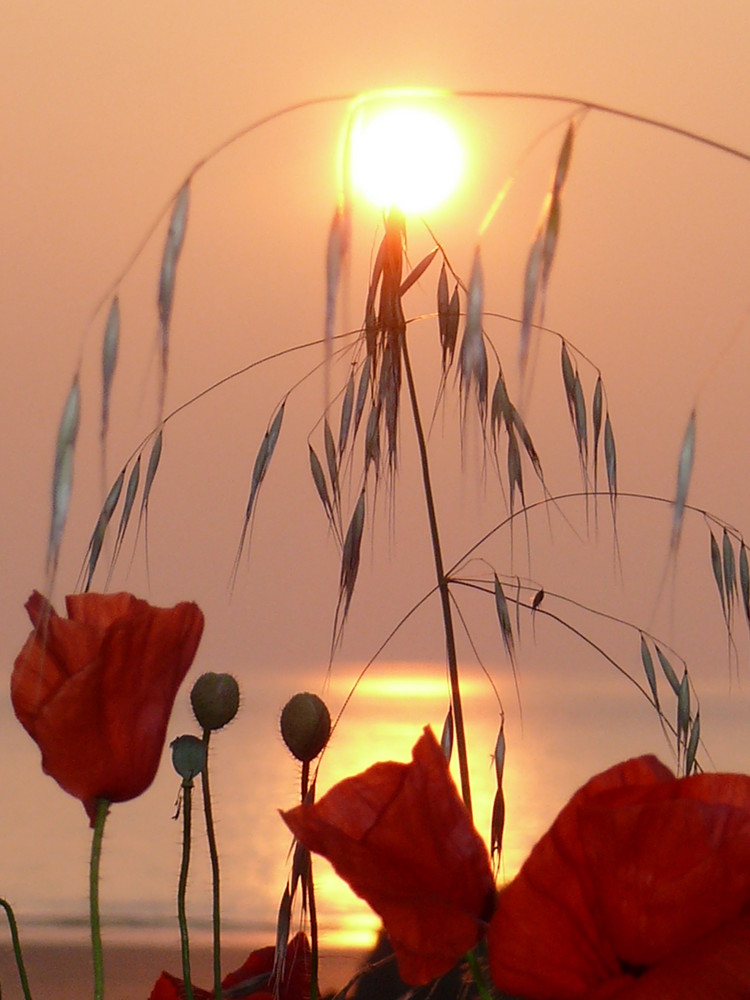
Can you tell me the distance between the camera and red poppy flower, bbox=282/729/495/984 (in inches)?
5.1

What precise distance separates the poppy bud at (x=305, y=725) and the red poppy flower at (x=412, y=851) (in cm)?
4

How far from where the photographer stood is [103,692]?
0.19 meters

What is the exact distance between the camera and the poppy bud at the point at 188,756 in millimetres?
184

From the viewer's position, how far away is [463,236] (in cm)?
52

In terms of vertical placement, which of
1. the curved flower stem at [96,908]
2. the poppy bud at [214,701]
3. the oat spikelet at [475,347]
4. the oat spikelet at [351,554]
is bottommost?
the curved flower stem at [96,908]

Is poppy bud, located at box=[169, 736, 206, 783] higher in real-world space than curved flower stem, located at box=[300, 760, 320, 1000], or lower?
higher

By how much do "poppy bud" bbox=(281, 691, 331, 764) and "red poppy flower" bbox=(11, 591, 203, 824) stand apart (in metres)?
0.02

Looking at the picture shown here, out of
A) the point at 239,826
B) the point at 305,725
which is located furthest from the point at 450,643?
the point at 239,826

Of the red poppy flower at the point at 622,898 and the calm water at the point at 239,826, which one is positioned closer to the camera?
the red poppy flower at the point at 622,898

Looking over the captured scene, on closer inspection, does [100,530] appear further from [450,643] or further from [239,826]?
[239,826]

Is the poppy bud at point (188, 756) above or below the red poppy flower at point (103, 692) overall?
below

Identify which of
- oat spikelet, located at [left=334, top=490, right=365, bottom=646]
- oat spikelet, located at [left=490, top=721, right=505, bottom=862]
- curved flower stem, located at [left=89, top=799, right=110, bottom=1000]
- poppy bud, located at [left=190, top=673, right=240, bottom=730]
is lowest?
curved flower stem, located at [left=89, top=799, right=110, bottom=1000]

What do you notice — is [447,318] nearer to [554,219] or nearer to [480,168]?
[554,219]

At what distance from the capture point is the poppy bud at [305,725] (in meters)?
0.18
